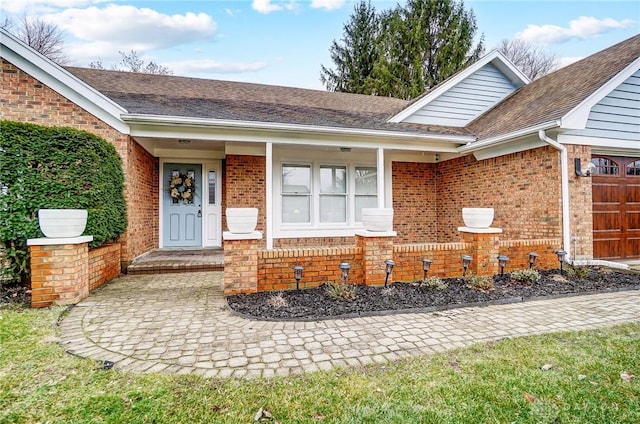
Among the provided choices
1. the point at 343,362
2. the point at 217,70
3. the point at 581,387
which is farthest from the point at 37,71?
the point at 217,70

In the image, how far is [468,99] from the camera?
9672 mm

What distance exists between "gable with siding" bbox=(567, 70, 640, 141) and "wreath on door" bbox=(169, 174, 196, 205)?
364 inches

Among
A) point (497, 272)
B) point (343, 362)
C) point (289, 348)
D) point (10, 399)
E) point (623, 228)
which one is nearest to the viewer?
point (10, 399)

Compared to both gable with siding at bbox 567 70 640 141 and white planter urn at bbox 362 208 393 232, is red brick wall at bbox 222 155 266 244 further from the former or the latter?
gable with siding at bbox 567 70 640 141

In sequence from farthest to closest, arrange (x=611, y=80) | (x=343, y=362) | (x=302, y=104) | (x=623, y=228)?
(x=302, y=104)
(x=623, y=228)
(x=611, y=80)
(x=343, y=362)

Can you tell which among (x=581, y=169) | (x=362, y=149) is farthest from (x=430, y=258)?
(x=581, y=169)

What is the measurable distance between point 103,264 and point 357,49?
21523mm

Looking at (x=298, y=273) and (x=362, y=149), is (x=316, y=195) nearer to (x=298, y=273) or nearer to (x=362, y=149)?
(x=362, y=149)

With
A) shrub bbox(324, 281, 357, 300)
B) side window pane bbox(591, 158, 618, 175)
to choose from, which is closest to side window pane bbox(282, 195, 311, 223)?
shrub bbox(324, 281, 357, 300)

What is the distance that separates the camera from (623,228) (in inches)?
275

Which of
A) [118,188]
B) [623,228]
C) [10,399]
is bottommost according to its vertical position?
[10,399]

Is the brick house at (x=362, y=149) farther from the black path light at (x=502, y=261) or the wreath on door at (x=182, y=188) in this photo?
the black path light at (x=502, y=261)

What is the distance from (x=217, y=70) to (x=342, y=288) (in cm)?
2456

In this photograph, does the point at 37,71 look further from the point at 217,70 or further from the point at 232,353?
the point at 217,70
